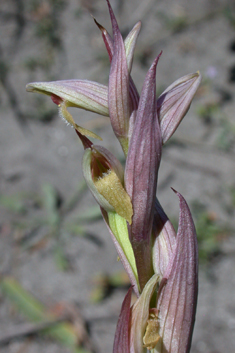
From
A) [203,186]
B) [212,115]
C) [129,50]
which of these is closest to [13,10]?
[212,115]

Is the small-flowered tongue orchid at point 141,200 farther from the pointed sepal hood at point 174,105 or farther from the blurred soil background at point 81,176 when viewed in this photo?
the blurred soil background at point 81,176

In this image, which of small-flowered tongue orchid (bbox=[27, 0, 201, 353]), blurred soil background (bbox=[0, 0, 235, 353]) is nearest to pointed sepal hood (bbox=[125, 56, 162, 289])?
small-flowered tongue orchid (bbox=[27, 0, 201, 353])

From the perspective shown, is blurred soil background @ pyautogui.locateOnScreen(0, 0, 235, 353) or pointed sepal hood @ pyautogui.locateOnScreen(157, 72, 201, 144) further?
blurred soil background @ pyautogui.locateOnScreen(0, 0, 235, 353)

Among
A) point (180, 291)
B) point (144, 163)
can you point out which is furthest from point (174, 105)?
point (180, 291)

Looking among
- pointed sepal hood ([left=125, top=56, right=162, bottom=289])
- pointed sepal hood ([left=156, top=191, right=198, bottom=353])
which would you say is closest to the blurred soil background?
pointed sepal hood ([left=156, top=191, right=198, bottom=353])

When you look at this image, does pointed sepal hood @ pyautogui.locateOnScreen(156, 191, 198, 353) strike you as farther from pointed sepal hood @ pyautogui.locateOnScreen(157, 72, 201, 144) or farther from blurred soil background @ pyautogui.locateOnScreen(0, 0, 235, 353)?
blurred soil background @ pyautogui.locateOnScreen(0, 0, 235, 353)

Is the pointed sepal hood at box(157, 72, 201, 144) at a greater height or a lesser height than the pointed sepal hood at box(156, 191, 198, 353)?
greater

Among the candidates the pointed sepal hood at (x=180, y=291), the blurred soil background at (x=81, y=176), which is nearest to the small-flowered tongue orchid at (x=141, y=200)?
the pointed sepal hood at (x=180, y=291)
